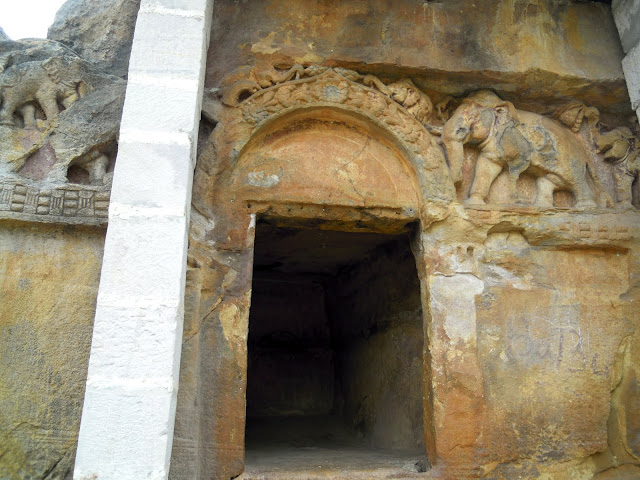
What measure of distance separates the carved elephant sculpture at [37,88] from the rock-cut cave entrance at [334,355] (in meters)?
1.55

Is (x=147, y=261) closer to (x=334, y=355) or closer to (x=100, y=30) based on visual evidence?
(x=100, y=30)

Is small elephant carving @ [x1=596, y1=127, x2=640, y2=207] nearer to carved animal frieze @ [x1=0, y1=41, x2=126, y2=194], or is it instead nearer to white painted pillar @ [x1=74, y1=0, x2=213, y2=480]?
white painted pillar @ [x1=74, y1=0, x2=213, y2=480]

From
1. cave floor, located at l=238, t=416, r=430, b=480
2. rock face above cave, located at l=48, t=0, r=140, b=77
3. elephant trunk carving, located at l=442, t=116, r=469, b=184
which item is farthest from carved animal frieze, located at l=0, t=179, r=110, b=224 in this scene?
elephant trunk carving, located at l=442, t=116, r=469, b=184

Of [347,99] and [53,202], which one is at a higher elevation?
[347,99]

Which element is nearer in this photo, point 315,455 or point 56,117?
point 56,117

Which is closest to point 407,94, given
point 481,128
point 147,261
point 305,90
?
point 481,128

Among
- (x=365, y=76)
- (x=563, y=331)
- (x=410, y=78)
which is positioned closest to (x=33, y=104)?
(x=365, y=76)

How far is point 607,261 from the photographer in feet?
12.8

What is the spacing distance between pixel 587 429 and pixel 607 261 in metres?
1.15

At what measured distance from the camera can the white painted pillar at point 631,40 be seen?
3906 millimetres

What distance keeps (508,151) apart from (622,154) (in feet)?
3.04

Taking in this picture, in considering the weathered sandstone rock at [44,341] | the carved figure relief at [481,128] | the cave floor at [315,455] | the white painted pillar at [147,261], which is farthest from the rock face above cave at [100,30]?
the cave floor at [315,455]

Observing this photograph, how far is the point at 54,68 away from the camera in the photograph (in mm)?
3697

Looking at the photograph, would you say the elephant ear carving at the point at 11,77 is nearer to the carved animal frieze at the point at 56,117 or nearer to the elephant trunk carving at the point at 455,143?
the carved animal frieze at the point at 56,117
